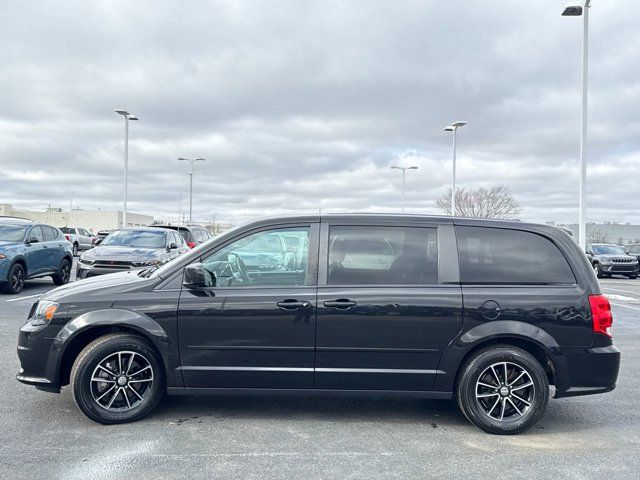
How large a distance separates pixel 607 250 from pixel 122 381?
26.7 m

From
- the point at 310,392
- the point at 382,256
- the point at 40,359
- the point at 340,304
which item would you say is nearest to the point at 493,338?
the point at 382,256

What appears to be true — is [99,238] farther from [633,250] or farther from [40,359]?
[633,250]

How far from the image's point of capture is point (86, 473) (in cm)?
371

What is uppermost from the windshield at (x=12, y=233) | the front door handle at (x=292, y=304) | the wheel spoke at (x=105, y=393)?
the windshield at (x=12, y=233)

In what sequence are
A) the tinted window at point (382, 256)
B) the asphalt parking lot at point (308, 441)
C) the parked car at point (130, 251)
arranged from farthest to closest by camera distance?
the parked car at point (130, 251) → the tinted window at point (382, 256) → the asphalt parking lot at point (308, 441)

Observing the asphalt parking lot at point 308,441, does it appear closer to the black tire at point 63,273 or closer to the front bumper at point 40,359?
the front bumper at point 40,359

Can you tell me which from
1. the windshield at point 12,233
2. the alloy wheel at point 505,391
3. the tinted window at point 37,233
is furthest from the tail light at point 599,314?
the tinted window at point 37,233

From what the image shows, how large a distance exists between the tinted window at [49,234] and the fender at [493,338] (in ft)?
41.1

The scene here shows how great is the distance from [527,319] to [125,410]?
348 centimetres

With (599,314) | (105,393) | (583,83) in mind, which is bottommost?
(105,393)

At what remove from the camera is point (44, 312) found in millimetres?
4723

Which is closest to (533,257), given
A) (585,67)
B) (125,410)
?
(125,410)

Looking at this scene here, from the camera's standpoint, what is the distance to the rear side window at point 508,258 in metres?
4.77

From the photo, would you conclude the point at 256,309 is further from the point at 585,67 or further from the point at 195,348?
the point at 585,67
